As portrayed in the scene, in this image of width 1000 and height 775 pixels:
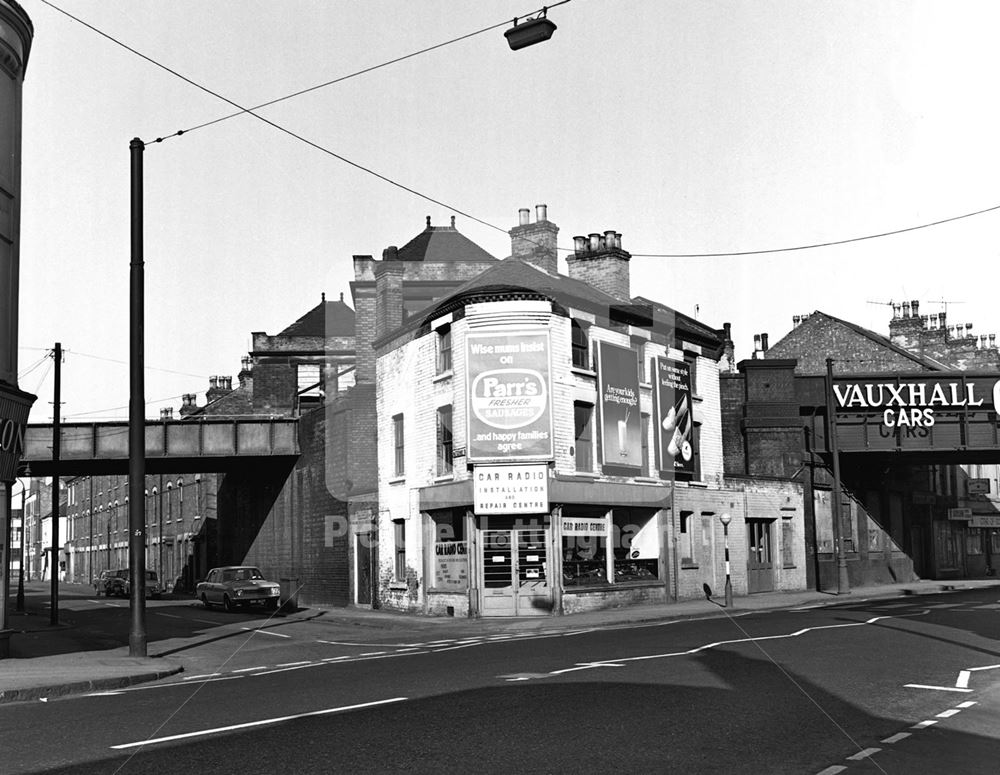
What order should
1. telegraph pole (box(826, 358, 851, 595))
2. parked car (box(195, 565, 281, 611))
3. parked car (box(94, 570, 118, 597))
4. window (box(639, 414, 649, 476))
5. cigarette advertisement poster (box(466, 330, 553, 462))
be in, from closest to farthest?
cigarette advertisement poster (box(466, 330, 553, 462)) < window (box(639, 414, 649, 476)) < telegraph pole (box(826, 358, 851, 595)) < parked car (box(195, 565, 281, 611)) < parked car (box(94, 570, 118, 597))

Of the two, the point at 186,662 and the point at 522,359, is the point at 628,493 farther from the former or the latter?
the point at 186,662

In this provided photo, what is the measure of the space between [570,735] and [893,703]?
168 inches

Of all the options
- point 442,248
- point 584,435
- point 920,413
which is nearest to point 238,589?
point 584,435

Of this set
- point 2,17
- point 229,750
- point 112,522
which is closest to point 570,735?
point 229,750

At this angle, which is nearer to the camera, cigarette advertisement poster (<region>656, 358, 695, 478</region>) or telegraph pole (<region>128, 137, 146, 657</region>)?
telegraph pole (<region>128, 137, 146, 657</region>)

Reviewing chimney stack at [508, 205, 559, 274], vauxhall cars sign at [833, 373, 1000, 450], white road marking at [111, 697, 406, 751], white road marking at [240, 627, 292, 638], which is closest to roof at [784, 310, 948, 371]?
vauxhall cars sign at [833, 373, 1000, 450]

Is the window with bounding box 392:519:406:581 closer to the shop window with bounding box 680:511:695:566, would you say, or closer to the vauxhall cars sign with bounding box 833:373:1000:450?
the shop window with bounding box 680:511:695:566

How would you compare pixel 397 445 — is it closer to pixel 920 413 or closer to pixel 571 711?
pixel 920 413

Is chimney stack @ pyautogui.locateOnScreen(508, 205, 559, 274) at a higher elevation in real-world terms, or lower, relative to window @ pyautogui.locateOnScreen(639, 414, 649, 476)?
higher

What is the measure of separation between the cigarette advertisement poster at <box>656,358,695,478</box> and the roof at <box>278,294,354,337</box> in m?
31.2

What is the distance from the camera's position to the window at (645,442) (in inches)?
1364

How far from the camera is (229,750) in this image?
9.38 m

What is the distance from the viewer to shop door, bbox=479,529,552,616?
30.2m

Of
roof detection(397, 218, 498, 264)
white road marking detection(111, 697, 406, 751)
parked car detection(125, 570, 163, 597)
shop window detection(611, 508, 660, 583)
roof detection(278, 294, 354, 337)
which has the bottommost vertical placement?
parked car detection(125, 570, 163, 597)
